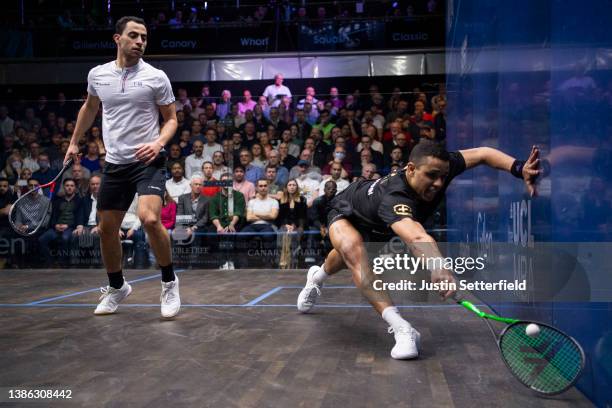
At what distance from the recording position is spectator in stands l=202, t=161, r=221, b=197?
5.70 m

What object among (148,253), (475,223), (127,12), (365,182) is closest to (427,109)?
(475,223)

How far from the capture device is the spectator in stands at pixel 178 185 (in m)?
5.71

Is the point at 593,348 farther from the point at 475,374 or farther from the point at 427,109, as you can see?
the point at 427,109

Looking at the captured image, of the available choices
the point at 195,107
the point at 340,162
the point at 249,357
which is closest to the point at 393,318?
the point at 249,357

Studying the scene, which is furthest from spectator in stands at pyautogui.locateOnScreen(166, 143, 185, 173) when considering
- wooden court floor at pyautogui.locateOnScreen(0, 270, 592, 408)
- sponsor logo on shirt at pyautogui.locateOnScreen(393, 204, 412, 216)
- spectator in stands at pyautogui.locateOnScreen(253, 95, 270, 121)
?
sponsor logo on shirt at pyautogui.locateOnScreen(393, 204, 412, 216)

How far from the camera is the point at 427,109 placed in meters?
5.79

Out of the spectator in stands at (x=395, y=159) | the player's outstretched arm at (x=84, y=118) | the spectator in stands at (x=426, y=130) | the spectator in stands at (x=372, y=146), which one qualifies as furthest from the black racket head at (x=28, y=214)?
the spectator in stands at (x=426, y=130)

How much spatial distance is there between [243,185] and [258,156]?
30 centimetres

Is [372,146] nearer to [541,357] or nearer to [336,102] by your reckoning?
[336,102]

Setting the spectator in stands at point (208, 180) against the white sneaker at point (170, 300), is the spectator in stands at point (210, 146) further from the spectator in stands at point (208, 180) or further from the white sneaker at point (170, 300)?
the white sneaker at point (170, 300)

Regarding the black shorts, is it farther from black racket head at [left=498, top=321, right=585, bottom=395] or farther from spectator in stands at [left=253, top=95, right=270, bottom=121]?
spectator in stands at [left=253, top=95, right=270, bottom=121]

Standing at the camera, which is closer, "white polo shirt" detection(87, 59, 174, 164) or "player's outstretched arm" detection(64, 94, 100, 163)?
"white polo shirt" detection(87, 59, 174, 164)

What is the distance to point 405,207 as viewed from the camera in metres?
1.94

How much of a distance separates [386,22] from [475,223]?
643cm
